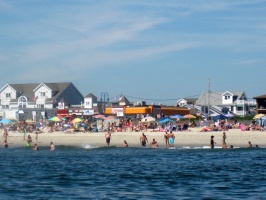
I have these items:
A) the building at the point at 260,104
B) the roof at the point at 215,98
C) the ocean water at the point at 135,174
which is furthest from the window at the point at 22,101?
the ocean water at the point at 135,174

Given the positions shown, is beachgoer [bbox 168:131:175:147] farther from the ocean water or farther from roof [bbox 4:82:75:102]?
roof [bbox 4:82:75:102]

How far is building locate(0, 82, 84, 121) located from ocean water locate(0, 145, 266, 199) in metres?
41.1

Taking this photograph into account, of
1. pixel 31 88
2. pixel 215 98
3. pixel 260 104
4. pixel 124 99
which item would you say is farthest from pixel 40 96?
pixel 260 104

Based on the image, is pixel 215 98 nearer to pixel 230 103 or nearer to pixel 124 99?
pixel 230 103

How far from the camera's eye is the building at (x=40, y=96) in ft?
279

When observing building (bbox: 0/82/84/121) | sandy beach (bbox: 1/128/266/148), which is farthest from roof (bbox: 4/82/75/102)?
sandy beach (bbox: 1/128/266/148)

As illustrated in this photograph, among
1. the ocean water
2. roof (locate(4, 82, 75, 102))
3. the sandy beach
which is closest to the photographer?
the ocean water

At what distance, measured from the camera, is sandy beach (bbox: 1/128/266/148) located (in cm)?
4484

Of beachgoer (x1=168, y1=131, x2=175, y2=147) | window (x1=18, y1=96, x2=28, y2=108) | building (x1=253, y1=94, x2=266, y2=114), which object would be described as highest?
window (x1=18, y1=96, x2=28, y2=108)

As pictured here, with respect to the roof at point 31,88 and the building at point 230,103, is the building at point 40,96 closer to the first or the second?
the roof at point 31,88

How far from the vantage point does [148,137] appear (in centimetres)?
4831

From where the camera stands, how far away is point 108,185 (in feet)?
78.9

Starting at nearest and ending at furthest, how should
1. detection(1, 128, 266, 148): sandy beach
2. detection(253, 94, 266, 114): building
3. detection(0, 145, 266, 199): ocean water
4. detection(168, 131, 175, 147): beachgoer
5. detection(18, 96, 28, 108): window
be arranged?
detection(0, 145, 266, 199): ocean water → detection(168, 131, 175, 147): beachgoer → detection(1, 128, 266, 148): sandy beach → detection(253, 94, 266, 114): building → detection(18, 96, 28, 108): window

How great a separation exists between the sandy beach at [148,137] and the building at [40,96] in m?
28.9
